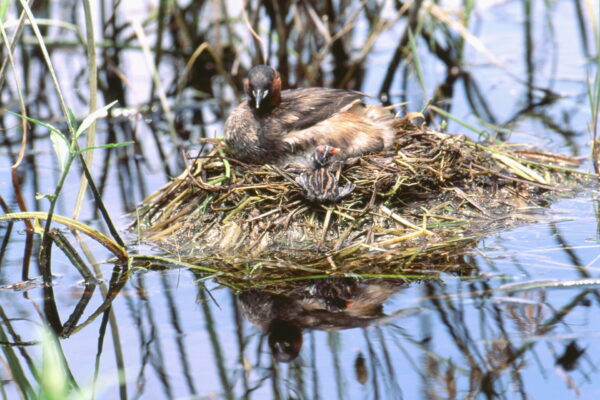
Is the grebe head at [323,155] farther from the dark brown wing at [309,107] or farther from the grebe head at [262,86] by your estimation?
the grebe head at [262,86]

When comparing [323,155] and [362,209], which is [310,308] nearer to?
[362,209]

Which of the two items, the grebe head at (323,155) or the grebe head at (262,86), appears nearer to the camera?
the grebe head at (323,155)

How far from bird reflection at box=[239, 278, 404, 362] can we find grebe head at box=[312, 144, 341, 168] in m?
0.91

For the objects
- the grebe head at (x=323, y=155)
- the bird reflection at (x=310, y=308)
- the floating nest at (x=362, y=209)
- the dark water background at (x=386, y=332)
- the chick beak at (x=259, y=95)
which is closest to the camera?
the dark water background at (x=386, y=332)

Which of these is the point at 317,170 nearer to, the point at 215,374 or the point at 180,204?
the point at 180,204

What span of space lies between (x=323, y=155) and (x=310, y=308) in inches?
49.0

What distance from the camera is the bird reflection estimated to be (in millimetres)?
3873

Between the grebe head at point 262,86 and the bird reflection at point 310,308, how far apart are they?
1.39 metres

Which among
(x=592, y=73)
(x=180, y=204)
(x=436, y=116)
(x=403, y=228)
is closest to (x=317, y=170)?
(x=403, y=228)

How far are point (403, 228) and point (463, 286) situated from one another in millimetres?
742

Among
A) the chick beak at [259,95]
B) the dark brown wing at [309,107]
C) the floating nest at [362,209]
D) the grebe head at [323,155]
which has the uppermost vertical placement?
the chick beak at [259,95]

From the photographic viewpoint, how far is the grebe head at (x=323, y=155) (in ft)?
16.8

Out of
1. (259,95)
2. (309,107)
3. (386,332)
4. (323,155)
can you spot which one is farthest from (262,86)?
(386,332)

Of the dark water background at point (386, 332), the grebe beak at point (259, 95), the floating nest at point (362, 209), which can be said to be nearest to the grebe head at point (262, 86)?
the grebe beak at point (259, 95)
